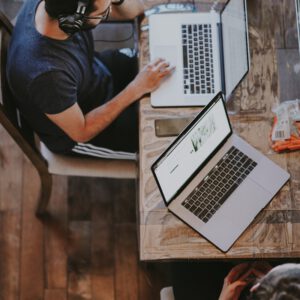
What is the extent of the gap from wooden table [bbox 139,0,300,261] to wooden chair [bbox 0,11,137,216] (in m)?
0.27

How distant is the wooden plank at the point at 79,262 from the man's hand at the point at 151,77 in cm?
78

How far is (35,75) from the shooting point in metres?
1.59

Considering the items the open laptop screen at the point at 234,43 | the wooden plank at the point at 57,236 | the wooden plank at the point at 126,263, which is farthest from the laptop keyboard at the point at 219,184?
the wooden plank at the point at 57,236

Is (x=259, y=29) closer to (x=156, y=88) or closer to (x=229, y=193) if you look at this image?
(x=156, y=88)

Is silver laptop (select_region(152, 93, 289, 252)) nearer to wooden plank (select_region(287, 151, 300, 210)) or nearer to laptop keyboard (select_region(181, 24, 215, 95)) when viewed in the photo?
wooden plank (select_region(287, 151, 300, 210))

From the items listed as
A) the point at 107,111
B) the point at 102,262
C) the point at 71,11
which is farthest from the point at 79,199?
the point at 71,11

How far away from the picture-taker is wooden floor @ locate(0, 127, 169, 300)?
2.22 m

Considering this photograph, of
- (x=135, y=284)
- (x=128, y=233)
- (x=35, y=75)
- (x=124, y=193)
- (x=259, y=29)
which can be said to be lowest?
(x=135, y=284)

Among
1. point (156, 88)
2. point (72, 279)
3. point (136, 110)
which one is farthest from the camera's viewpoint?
point (72, 279)

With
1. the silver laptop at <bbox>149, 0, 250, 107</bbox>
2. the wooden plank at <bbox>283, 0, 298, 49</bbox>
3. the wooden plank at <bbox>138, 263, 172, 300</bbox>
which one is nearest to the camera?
the silver laptop at <bbox>149, 0, 250, 107</bbox>

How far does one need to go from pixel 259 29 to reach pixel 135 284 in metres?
1.11

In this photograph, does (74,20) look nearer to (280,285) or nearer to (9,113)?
(9,113)

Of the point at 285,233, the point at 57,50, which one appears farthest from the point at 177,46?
the point at 285,233

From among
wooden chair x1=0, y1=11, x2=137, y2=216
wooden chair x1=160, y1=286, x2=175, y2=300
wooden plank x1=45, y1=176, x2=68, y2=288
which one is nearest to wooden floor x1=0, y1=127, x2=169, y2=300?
wooden plank x1=45, y1=176, x2=68, y2=288
